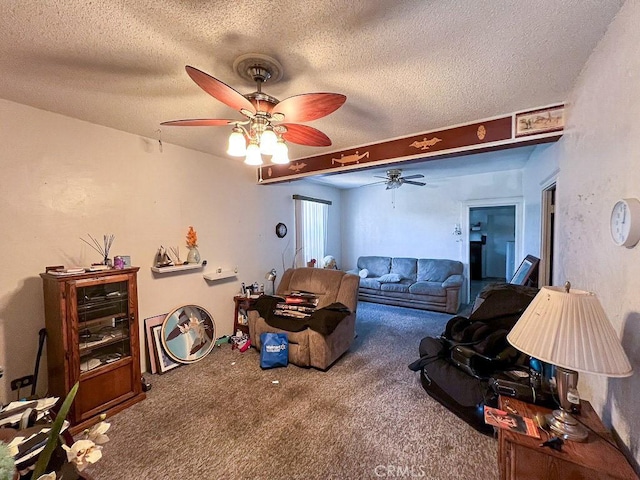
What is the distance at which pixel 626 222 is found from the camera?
1.11m

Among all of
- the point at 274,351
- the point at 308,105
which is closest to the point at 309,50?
the point at 308,105

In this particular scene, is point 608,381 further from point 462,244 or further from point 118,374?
point 462,244

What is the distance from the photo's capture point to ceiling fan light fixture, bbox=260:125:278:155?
1.56 m

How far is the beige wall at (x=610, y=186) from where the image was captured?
112 cm

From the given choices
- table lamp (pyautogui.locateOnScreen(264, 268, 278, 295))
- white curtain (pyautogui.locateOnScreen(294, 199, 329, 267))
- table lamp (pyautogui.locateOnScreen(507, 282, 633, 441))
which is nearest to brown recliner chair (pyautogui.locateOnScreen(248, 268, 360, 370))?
table lamp (pyautogui.locateOnScreen(264, 268, 278, 295))

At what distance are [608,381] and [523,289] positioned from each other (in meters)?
1.27

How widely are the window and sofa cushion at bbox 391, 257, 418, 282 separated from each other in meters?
1.51

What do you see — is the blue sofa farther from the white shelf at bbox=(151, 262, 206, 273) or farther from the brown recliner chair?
the white shelf at bbox=(151, 262, 206, 273)

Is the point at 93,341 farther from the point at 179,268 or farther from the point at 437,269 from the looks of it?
the point at 437,269

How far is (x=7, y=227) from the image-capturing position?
204 cm

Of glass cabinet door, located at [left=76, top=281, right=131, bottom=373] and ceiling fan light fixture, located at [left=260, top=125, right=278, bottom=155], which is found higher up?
ceiling fan light fixture, located at [left=260, top=125, right=278, bottom=155]

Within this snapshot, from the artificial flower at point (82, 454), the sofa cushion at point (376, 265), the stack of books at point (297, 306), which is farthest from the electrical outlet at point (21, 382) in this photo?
the sofa cushion at point (376, 265)

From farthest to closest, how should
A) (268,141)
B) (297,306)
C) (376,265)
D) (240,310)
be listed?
(376,265)
(240,310)
(297,306)
(268,141)

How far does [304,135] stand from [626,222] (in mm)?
1722
